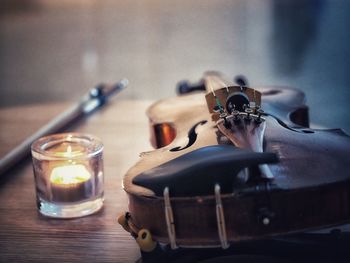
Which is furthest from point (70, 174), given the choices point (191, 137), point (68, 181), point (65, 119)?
point (65, 119)

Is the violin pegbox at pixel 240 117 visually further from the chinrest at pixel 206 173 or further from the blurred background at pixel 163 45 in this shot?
the blurred background at pixel 163 45

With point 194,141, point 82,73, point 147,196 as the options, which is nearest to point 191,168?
point 147,196

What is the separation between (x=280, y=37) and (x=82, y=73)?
0.81 metres

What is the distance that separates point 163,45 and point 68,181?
1.99 meters

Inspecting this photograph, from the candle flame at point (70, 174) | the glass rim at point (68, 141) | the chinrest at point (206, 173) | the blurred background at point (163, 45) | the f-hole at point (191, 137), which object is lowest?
the blurred background at point (163, 45)

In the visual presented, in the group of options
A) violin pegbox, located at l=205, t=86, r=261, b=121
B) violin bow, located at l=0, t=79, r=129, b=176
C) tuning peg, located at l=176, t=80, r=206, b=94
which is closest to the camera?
violin pegbox, located at l=205, t=86, r=261, b=121

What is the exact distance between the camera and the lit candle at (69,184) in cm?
81

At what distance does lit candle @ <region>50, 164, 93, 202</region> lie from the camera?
81 centimetres

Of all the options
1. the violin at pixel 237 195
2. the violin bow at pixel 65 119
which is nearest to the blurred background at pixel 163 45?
the violin bow at pixel 65 119

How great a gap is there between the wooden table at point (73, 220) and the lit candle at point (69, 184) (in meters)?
0.03

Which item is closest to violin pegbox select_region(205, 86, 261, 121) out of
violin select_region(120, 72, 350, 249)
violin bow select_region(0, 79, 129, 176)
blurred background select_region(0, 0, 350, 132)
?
violin select_region(120, 72, 350, 249)

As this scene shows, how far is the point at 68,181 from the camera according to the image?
0.81 metres

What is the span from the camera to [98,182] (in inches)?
32.9

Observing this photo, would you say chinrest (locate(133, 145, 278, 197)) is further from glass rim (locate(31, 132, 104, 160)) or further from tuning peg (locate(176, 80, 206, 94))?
tuning peg (locate(176, 80, 206, 94))
